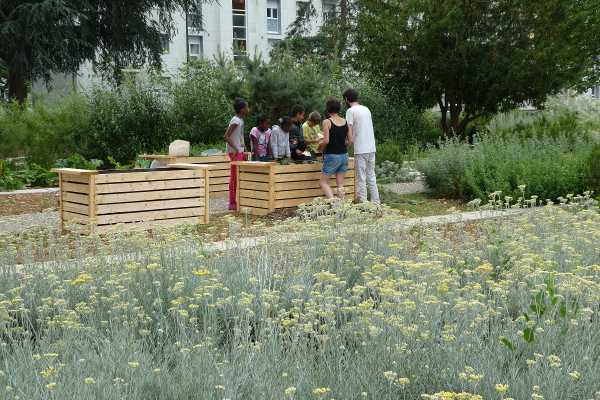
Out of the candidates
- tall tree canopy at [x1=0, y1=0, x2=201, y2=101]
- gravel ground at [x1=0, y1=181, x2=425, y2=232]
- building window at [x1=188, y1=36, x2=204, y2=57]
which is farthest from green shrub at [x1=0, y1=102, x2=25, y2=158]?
building window at [x1=188, y1=36, x2=204, y2=57]

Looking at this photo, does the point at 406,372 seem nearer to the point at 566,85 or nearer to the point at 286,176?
the point at 286,176

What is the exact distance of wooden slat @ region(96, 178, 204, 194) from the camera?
26.5ft

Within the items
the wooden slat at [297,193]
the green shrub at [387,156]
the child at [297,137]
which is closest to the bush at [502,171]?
the wooden slat at [297,193]

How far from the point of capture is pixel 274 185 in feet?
31.0

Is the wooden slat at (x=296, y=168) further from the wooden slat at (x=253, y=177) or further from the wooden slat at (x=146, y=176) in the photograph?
the wooden slat at (x=146, y=176)

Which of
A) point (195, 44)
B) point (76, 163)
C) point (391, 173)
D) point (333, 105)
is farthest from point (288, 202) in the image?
point (195, 44)

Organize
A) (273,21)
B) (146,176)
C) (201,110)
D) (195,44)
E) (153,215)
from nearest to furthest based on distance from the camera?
(146,176) → (153,215) → (201,110) → (195,44) → (273,21)

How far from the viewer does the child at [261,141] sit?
1006 cm

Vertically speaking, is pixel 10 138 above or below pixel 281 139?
above

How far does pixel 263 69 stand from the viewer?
50.6 ft

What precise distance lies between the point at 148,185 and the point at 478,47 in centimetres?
1735

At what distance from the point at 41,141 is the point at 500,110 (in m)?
16.8

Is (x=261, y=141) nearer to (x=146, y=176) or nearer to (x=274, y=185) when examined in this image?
(x=274, y=185)

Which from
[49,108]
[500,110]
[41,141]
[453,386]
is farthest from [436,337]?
[500,110]
